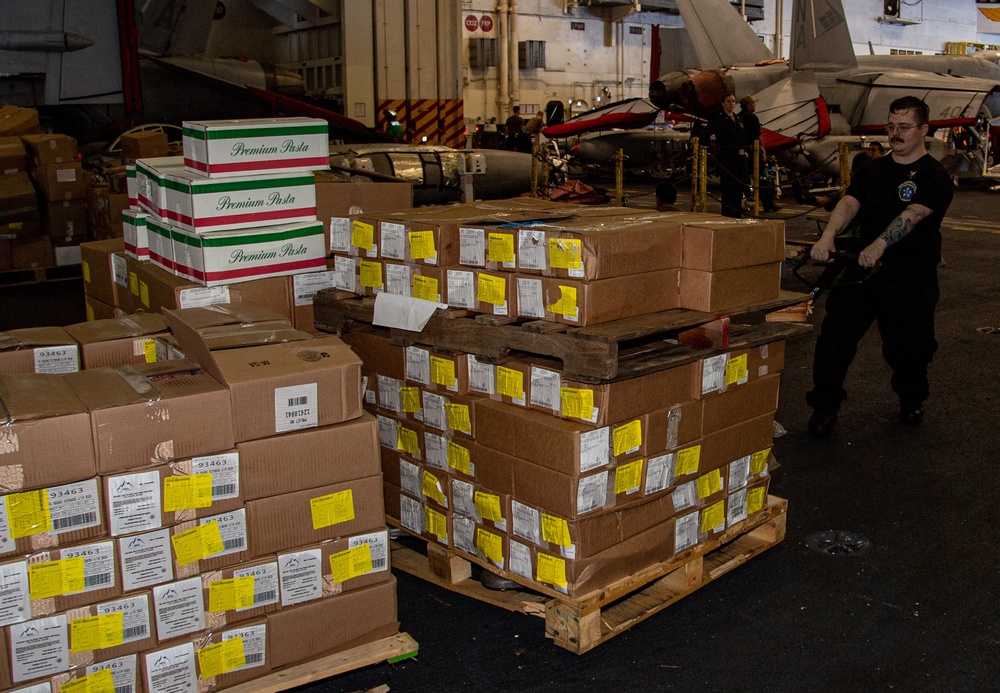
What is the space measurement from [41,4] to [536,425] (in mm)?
12014

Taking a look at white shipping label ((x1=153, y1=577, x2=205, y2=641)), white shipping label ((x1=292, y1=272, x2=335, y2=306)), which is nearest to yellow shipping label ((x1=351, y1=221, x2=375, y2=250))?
white shipping label ((x1=292, y1=272, x2=335, y2=306))

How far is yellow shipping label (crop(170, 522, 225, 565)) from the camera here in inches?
105

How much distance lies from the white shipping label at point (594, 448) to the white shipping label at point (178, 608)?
1.27m

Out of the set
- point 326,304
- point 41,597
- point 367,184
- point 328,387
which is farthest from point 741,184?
point 41,597

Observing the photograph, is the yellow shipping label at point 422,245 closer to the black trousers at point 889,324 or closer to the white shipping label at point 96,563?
the white shipping label at point 96,563

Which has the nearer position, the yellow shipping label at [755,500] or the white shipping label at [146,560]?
the white shipping label at [146,560]

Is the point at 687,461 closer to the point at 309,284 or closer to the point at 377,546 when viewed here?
the point at 377,546

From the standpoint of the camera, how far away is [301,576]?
9.52 feet

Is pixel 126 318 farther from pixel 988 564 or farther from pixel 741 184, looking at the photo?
pixel 741 184

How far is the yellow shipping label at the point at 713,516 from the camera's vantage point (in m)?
3.63

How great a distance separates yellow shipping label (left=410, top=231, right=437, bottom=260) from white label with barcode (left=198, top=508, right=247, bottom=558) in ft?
4.24

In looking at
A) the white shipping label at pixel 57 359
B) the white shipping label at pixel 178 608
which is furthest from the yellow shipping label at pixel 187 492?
the white shipping label at pixel 57 359

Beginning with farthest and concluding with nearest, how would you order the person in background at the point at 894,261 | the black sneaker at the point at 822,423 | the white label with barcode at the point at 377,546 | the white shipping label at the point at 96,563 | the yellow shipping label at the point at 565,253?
the black sneaker at the point at 822,423 < the person in background at the point at 894,261 < the yellow shipping label at the point at 565,253 < the white label with barcode at the point at 377,546 < the white shipping label at the point at 96,563

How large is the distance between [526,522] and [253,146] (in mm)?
2201
